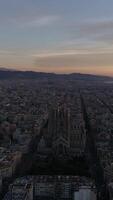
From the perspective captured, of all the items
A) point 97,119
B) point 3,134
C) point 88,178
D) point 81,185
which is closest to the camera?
point 81,185

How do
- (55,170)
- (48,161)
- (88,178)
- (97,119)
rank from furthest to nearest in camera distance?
(97,119) < (48,161) < (55,170) < (88,178)

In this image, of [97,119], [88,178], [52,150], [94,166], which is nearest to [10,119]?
[97,119]

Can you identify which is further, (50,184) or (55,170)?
(55,170)

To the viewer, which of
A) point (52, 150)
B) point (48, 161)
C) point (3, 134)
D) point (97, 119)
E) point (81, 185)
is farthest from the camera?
point (97, 119)

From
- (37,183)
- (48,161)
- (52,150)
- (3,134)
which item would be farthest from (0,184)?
(3,134)

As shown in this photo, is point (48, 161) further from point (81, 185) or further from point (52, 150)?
point (81, 185)

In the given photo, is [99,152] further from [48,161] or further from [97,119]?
[97,119]

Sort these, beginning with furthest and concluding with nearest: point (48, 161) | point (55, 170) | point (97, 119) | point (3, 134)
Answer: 1. point (97, 119)
2. point (3, 134)
3. point (48, 161)
4. point (55, 170)

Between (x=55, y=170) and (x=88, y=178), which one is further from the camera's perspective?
(x=55, y=170)
